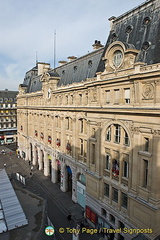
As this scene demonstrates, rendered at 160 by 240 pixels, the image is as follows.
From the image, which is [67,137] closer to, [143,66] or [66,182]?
[66,182]

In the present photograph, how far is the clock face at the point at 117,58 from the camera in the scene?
27.0 meters

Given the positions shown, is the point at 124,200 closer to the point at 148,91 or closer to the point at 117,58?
the point at 148,91

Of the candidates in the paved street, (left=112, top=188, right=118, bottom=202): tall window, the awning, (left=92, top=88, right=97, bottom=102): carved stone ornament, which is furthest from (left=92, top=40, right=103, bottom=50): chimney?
the awning

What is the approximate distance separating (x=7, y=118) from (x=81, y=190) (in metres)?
76.6

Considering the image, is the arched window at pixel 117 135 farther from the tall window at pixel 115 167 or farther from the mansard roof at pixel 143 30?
the mansard roof at pixel 143 30

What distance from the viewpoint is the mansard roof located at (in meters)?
24.4

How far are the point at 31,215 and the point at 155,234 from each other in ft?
81.5

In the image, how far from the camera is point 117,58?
1085 inches

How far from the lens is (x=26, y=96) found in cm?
7038

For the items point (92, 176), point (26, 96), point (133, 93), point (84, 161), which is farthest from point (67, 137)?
point (26, 96)

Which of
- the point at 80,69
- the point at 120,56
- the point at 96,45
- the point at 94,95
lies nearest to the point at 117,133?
the point at 94,95

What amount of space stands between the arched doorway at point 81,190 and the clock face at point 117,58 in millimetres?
23046

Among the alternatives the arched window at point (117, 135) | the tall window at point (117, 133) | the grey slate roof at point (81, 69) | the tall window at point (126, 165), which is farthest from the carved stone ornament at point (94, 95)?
the tall window at point (126, 165)

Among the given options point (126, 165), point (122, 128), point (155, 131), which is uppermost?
point (155, 131)
